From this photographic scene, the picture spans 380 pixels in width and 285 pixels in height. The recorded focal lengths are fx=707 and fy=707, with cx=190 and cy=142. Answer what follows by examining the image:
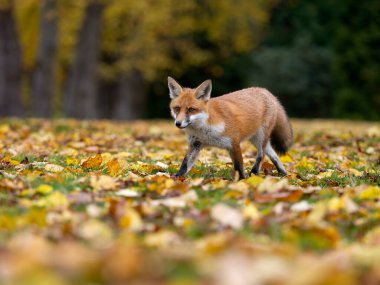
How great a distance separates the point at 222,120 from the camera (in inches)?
284

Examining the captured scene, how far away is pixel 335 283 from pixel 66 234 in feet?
5.70

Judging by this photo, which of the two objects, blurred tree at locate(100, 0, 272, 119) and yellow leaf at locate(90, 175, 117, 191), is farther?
blurred tree at locate(100, 0, 272, 119)

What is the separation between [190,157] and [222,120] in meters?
0.50

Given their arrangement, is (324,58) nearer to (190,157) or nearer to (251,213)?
(190,157)

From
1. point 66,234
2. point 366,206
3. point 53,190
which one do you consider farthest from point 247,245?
point 53,190

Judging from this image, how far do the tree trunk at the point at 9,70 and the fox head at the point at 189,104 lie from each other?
720 inches

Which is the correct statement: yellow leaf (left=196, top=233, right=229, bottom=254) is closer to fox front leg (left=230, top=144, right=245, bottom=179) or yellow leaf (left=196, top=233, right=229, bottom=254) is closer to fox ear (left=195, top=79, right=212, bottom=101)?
fox front leg (left=230, top=144, right=245, bottom=179)

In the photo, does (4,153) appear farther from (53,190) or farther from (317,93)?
(317,93)

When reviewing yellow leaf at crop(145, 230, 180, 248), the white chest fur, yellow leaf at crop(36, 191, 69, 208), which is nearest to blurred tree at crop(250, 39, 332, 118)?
the white chest fur

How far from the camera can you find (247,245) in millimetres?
3631

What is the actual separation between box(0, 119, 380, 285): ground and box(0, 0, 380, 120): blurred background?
17.8 m

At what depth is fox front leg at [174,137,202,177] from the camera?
284 inches

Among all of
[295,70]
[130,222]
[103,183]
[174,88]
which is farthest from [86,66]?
[130,222]

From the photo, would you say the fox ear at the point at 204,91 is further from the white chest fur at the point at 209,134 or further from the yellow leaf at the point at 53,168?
the yellow leaf at the point at 53,168
